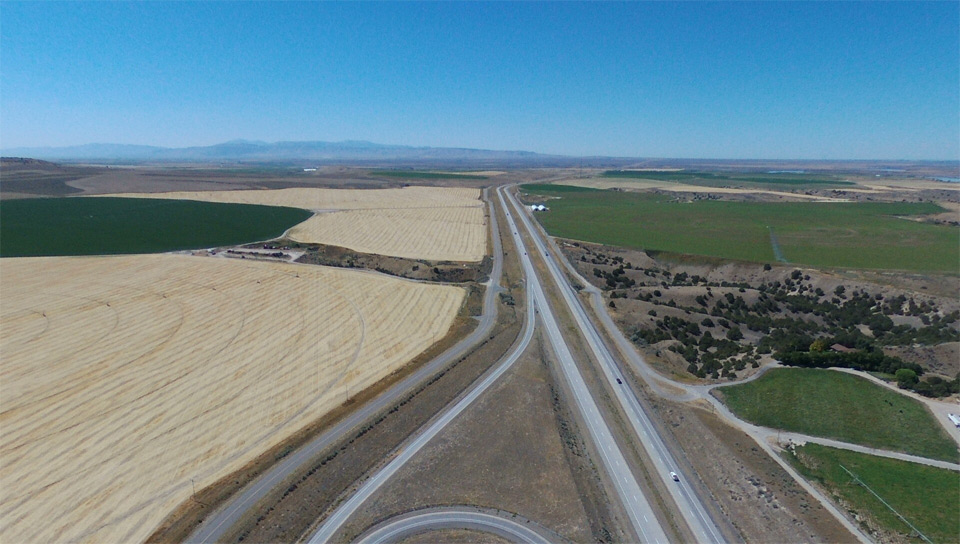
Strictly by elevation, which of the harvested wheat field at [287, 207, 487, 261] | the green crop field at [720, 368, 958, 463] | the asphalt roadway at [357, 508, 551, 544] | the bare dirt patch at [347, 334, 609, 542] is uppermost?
the harvested wheat field at [287, 207, 487, 261]

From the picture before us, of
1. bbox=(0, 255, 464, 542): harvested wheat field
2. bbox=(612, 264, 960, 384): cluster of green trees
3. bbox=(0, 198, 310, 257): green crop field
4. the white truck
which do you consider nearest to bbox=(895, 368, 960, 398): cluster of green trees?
bbox=(612, 264, 960, 384): cluster of green trees

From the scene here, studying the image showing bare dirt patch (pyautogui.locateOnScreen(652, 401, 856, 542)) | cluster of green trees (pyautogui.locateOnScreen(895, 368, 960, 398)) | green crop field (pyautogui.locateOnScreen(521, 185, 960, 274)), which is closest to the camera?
bare dirt patch (pyautogui.locateOnScreen(652, 401, 856, 542))

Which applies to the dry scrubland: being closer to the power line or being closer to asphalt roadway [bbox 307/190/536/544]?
asphalt roadway [bbox 307/190/536/544]

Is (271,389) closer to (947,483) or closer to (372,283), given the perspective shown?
(372,283)

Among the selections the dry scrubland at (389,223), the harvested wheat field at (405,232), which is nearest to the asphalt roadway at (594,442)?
the dry scrubland at (389,223)

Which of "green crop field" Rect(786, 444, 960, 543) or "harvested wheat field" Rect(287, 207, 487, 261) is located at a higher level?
"harvested wheat field" Rect(287, 207, 487, 261)

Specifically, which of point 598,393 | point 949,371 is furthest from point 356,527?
point 949,371

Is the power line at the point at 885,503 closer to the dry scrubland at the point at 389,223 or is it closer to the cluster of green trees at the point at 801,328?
the cluster of green trees at the point at 801,328
